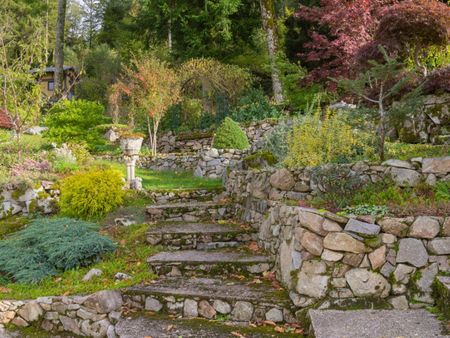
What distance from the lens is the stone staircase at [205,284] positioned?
187 inches

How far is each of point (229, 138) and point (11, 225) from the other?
5.94 meters

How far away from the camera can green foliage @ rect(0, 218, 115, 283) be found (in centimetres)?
614

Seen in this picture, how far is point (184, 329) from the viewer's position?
15.4 feet

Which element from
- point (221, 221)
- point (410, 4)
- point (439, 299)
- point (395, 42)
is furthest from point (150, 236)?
point (410, 4)

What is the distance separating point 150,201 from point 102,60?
19.1 meters

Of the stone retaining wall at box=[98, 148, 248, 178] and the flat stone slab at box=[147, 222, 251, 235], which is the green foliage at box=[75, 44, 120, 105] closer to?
the stone retaining wall at box=[98, 148, 248, 178]

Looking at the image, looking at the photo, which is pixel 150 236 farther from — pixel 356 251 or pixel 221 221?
pixel 356 251

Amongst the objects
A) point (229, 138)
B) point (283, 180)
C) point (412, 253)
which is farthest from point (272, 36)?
point (412, 253)

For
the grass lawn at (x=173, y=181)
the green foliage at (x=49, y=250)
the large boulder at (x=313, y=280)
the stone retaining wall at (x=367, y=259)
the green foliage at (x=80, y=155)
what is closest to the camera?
the stone retaining wall at (x=367, y=259)

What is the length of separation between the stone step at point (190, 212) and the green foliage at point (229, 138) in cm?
429

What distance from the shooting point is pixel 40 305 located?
543 centimetres

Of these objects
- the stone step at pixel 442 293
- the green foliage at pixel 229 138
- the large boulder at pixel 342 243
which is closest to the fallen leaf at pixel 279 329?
the large boulder at pixel 342 243

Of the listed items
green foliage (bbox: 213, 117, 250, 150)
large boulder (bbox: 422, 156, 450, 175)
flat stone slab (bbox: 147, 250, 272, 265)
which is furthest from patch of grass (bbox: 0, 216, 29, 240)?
large boulder (bbox: 422, 156, 450, 175)

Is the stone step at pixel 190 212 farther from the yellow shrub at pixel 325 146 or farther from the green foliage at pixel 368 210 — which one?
the green foliage at pixel 368 210
